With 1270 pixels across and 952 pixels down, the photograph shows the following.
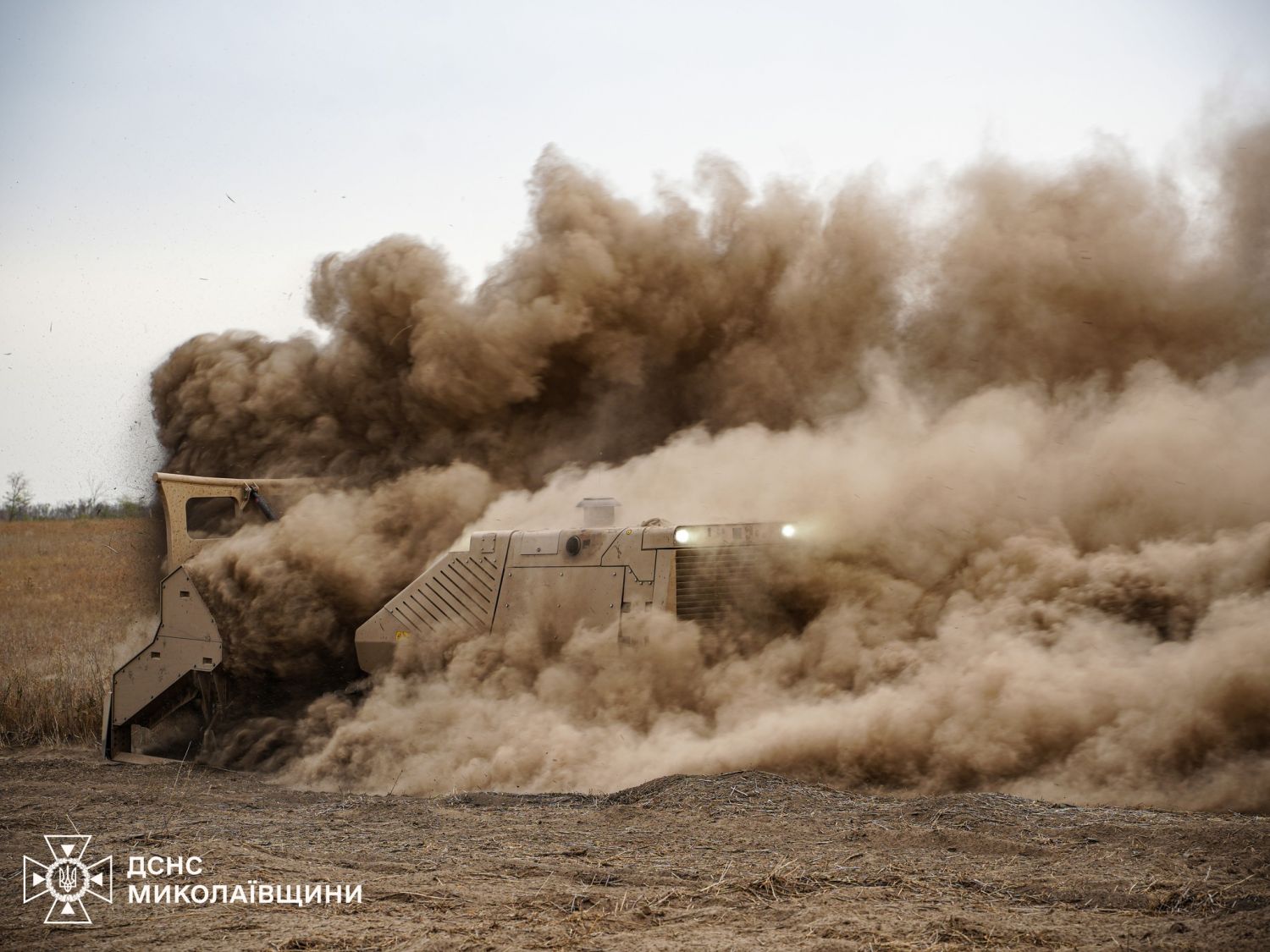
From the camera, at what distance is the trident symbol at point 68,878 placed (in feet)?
22.2

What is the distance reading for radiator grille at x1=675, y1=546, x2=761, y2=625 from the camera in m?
11.7

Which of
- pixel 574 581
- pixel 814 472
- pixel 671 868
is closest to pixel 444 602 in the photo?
pixel 574 581

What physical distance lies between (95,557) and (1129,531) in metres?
27.2

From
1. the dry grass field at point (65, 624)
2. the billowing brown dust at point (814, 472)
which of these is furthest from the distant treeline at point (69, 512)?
the billowing brown dust at point (814, 472)

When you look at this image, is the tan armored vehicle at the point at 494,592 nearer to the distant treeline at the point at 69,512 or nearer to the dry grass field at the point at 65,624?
the dry grass field at the point at 65,624

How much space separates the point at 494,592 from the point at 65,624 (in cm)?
1196

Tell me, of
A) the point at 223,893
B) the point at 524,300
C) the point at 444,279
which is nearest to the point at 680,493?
the point at 524,300

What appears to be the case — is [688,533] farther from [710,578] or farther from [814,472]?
[814,472]

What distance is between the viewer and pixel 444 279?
18688 millimetres

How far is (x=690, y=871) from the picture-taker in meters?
6.89

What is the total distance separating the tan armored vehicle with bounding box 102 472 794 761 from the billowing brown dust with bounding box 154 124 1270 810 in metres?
0.28

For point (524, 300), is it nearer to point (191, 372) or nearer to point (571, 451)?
point (571, 451)

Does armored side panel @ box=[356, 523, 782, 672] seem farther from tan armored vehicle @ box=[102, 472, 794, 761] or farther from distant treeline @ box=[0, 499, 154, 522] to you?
distant treeline @ box=[0, 499, 154, 522]

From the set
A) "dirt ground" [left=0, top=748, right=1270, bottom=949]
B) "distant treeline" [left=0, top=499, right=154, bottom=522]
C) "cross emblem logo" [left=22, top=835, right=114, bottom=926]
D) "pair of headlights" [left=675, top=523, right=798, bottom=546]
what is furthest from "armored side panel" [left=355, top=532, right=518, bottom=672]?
"distant treeline" [left=0, top=499, right=154, bottom=522]
